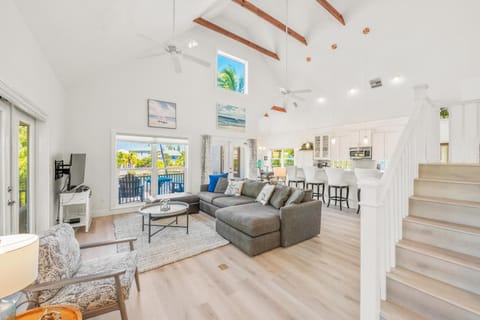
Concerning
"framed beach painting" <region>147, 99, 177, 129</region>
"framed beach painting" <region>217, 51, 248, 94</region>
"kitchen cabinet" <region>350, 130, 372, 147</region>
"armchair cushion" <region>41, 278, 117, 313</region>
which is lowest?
"armchair cushion" <region>41, 278, 117, 313</region>

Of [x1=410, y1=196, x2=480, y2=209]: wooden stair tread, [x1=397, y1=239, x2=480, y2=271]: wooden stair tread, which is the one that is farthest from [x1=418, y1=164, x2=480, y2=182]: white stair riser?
[x1=397, y1=239, x2=480, y2=271]: wooden stair tread

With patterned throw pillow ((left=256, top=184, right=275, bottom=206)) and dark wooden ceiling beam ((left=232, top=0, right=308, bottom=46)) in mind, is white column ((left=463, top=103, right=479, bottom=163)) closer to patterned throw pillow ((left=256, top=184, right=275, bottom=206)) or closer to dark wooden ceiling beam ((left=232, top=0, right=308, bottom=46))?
patterned throw pillow ((left=256, top=184, right=275, bottom=206))

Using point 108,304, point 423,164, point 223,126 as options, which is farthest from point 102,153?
point 423,164

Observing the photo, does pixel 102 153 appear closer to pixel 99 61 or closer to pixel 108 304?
pixel 99 61

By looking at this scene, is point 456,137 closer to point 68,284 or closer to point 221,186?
point 221,186

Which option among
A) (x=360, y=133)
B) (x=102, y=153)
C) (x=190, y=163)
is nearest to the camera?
(x=102, y=153)

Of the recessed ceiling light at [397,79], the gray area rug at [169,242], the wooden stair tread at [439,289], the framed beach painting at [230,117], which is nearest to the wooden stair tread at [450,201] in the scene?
the wooden stair tread at [439,289]

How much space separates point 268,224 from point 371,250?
156cm

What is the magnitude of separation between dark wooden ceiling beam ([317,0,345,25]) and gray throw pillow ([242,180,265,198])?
4.37 m

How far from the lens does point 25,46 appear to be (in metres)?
2.08

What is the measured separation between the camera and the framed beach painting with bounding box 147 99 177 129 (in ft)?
17.4

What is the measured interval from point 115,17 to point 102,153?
3138 millimetres

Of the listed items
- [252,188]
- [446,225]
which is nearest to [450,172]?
[446,225]

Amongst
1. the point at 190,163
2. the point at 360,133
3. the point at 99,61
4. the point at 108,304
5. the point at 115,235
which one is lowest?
the point at 115,235
